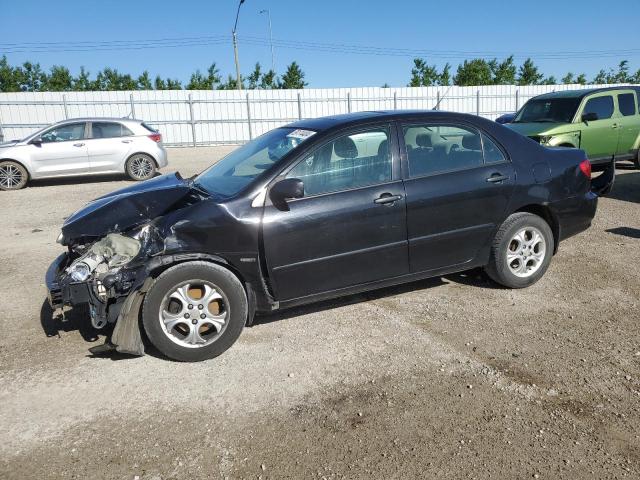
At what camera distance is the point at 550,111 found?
10.6 m

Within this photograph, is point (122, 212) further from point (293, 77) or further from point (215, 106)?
point (293, 77)

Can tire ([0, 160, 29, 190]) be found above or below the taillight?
above

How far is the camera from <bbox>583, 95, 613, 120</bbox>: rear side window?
10.3m

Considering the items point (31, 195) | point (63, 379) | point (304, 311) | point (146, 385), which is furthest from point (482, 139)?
point (31, 195)

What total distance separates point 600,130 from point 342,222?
28.0ft

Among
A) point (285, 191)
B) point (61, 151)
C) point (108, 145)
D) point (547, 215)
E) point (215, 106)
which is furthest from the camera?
point (215, 106)

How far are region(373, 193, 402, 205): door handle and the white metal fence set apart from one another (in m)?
20.0

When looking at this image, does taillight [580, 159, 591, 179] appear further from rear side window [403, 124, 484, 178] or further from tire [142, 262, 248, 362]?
tire [142, 262, 248, 362]

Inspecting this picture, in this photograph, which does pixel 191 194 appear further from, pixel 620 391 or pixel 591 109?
pixel 591 109

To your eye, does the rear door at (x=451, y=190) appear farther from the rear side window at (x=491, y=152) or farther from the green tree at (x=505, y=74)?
the green tree at (x=505, y=74)

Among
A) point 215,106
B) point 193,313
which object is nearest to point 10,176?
point 193,313

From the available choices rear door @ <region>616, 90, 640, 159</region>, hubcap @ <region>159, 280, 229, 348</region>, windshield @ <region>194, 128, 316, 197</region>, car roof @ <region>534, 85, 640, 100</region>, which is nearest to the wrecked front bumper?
hubcap @ <region>159, 280, 229, 348</region>

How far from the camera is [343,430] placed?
9.57 feet

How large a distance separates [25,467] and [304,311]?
2417mm
